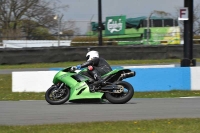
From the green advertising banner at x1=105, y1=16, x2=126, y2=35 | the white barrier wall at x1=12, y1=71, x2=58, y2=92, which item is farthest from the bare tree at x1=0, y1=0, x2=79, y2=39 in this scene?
the white barrier wall at x1=12, y1=71, x2=58, y2=92

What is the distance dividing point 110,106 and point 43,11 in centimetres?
3367

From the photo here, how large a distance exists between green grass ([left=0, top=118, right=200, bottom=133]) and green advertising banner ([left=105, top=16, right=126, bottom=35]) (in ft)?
87.0

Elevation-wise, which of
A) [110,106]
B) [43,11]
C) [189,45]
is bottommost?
[110,106]

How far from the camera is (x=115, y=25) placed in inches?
1382

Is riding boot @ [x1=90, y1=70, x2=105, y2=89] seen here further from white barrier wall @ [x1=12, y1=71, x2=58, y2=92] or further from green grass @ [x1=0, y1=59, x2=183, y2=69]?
green grass @ [x1=0, y1=59, x2=183, y2=69]

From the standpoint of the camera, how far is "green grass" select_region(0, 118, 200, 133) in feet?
25.6

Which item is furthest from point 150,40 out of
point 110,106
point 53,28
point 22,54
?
point 110,106

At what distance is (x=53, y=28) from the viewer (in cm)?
4328

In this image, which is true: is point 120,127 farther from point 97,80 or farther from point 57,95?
point 57,95

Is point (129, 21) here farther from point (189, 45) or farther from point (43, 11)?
point (189, 45)

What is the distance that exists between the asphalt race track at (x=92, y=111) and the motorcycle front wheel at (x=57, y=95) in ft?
0.54

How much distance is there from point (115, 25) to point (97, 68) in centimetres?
2340

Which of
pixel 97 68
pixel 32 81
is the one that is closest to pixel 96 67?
pixel 97 68

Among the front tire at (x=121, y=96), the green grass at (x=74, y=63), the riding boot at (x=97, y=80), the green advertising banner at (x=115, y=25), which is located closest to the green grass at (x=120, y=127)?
the front tire at (x=121, y=96)
